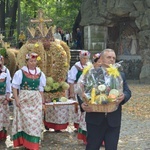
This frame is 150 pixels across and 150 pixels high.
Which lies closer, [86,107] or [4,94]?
[86,107]

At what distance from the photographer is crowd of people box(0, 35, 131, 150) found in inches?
180

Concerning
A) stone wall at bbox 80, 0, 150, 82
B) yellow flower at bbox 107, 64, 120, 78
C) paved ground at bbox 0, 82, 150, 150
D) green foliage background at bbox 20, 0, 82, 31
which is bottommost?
paved ground at bbox 0, 82, 150, 150

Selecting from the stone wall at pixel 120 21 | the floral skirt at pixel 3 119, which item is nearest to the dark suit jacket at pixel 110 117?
the floral skirt at pixel 3 119

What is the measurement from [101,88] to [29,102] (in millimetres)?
2528

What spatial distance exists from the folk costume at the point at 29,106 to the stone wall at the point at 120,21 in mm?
15606

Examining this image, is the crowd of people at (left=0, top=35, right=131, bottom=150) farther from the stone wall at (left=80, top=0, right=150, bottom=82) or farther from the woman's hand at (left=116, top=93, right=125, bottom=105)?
the stone wall at (left=80, top=0, right=150, bottom=82)

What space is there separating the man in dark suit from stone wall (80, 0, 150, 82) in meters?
17.2

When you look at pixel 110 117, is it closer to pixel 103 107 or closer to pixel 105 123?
pixel 105 123

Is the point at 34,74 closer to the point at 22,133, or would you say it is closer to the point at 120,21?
the point at 22,133

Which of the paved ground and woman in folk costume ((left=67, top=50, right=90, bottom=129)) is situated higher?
woman in folk costume ((left=67, top=50, right=90, bottom=129))

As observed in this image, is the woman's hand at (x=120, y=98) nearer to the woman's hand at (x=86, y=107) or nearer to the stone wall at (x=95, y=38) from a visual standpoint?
the woman's hand at (x=86, y=107)

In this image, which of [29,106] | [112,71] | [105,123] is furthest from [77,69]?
[112,71]

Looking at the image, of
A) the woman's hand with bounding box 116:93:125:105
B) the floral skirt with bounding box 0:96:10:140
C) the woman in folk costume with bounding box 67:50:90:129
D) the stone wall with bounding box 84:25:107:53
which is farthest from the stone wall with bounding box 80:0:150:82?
the woman's hand with bounding box 116:93:125:105

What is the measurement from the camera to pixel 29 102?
21.5 feet
